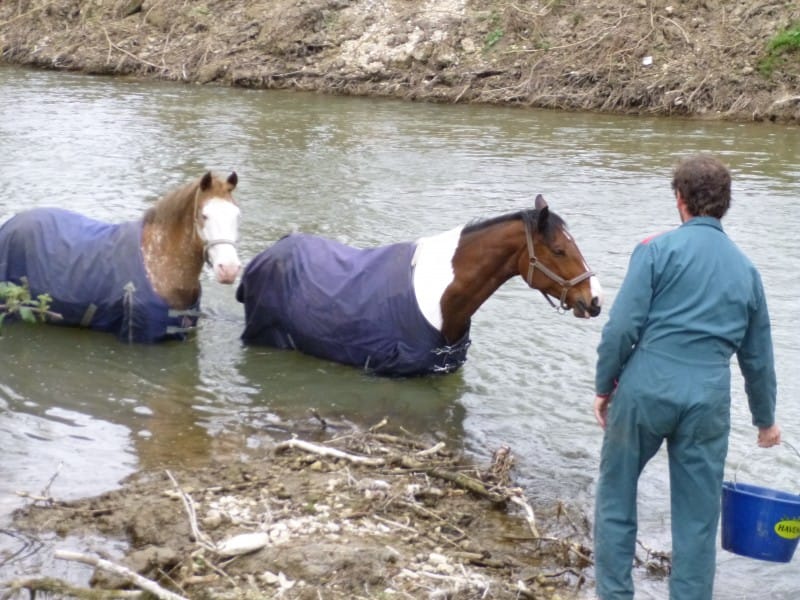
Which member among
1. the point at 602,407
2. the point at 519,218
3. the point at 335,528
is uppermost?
the point at 519,218

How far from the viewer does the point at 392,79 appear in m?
21.9

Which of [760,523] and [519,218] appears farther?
[519,218]

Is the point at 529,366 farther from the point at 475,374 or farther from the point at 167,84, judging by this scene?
the point at 167,84

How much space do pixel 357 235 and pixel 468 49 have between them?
11.1 meters

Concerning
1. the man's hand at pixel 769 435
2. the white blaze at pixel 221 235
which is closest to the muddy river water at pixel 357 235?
the white blaze at pixel 221 235

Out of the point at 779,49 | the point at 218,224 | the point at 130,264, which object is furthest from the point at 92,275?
the point at 779,49

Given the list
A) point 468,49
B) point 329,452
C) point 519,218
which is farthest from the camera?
point 468,49

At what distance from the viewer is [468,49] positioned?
22.0 m

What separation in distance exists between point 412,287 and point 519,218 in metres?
0.86

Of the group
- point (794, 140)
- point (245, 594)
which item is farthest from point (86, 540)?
point (794, 140)

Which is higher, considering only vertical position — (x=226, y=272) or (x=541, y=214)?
(x=541, y=214)

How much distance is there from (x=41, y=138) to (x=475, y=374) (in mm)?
10937

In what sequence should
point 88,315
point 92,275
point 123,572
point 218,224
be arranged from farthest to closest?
point 88,315 → point 92,275 → point 218,224 → point 123,572

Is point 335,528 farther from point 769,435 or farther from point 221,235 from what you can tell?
point 221,235
